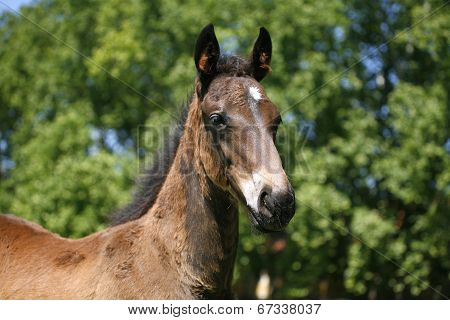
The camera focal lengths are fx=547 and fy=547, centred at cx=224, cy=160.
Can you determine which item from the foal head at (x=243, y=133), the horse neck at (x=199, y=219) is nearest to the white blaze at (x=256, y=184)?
the foal head at (x=243, y=133)

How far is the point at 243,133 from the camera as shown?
13.7 feet

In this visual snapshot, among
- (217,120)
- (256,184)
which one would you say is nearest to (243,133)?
(217,120)

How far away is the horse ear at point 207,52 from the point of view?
4.53 m

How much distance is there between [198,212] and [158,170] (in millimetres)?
772

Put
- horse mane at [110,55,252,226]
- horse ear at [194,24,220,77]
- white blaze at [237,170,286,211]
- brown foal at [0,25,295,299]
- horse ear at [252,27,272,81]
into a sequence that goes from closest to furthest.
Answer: white blaze at [237,170,286,211]
brown foal at [0,25,295,299]
horse ear at [194,24,220,77]
horse mane at [110,55,252,226]
horse ear at [252,27,272,81]

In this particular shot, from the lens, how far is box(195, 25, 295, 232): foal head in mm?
3881

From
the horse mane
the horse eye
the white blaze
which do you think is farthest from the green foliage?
the white blaze

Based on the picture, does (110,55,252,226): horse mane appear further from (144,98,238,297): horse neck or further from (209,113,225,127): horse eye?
(209,113,225,127): horse eye

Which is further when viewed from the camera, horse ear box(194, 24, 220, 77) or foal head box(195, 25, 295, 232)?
horse ear box(194, 24, 220, 77)

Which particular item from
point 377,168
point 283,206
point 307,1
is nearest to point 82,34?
point 307,1

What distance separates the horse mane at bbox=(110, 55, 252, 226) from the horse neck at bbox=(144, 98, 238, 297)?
0.64 feet

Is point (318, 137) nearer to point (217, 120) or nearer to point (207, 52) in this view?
point (207, 52)

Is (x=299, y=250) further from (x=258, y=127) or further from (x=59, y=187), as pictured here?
(x=258, y=127)

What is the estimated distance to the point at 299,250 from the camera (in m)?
19.4
